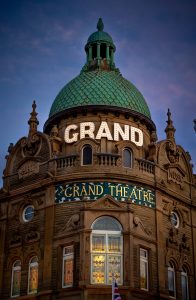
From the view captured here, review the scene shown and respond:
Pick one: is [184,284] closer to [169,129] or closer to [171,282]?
[171,282]

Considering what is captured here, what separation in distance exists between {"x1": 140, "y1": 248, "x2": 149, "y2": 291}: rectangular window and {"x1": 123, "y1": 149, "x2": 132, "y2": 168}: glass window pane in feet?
20.3

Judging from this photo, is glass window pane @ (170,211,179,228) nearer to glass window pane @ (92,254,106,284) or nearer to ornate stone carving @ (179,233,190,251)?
ornate stone carving @ (179,233,190,251)

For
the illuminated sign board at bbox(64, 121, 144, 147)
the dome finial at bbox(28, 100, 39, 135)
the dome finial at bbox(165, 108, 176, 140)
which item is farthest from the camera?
the dome finial at bbox(165, 108, 176, 140)

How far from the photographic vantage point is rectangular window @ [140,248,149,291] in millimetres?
41844

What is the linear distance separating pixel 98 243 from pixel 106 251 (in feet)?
2.39

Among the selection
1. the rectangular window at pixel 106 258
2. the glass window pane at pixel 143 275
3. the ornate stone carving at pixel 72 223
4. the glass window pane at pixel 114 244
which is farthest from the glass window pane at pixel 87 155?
the glass window pane at pixel 143 275

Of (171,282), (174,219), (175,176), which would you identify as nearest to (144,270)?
(171,282)

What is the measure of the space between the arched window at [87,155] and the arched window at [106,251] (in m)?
4.74

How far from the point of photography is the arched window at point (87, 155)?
4501 cm

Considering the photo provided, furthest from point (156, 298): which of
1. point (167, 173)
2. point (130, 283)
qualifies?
point (167, 173)

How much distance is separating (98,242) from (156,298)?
17.3 ft

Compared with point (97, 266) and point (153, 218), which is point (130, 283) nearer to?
point (97, 266)

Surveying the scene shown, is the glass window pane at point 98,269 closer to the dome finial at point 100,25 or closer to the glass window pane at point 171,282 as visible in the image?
the glass window pane at point 171,282

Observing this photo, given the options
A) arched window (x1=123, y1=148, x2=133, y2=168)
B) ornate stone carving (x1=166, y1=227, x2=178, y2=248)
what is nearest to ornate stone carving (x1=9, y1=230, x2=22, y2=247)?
arched window (x1=123, y1=148, x2=133, y2=168)
